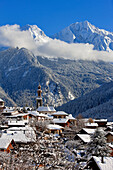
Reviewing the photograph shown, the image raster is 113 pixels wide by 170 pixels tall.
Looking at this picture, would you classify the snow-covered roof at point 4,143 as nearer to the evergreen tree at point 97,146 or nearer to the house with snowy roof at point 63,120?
the evergreen tree at point 97,146

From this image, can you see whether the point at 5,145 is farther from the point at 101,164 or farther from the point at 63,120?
the point at 63,120

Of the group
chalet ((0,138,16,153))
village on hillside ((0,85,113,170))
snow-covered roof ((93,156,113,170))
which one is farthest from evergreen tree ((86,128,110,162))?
chalet ((0,138,16,153))

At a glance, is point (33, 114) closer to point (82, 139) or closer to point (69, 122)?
point (69, 122)

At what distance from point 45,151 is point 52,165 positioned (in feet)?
6.30

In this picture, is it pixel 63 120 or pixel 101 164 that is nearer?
pixel 101 164

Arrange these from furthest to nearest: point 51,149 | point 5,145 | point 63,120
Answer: point 63,120, point 5,145, point 51,149

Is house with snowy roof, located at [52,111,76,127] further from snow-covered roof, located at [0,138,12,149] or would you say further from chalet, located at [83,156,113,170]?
chalet, located at [83,156,113,170]

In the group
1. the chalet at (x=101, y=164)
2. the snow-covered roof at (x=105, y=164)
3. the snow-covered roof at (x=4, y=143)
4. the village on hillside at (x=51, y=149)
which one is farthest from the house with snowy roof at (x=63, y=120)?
the snow-covered roof at (x=105, y=164)

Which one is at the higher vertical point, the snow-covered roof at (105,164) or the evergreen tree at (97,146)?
the evergreen tree at (97,146)

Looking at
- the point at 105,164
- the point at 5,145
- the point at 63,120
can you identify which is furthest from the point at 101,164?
the point at 63,120

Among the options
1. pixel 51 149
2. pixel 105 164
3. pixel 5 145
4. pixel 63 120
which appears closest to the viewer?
pixel 51 149

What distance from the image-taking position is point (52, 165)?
1636cm

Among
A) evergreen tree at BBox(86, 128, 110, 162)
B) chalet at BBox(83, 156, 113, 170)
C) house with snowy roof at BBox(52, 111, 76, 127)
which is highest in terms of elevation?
house with snowy roof at BBox(52, 111, 76, 127)

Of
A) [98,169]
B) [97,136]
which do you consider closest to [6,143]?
[97,136]
